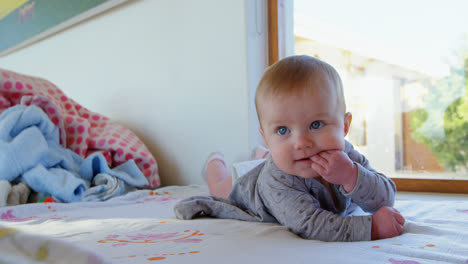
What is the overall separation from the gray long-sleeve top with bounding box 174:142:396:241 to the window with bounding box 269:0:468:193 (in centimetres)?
75

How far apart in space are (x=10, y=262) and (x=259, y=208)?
2.13 ft

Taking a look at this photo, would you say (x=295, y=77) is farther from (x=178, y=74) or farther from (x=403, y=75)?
(x=178, y=74)

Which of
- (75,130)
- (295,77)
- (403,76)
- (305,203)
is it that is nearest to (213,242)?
(305,203)

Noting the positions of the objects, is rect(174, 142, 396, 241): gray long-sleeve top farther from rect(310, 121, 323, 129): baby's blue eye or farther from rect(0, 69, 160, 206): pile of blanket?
rect(0, 69, 160, 206): pile of blanket

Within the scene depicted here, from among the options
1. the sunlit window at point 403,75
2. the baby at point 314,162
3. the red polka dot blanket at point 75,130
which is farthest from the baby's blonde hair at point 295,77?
the red polka dot blanket at point 75,130

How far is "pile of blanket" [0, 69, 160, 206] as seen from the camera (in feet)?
4.45

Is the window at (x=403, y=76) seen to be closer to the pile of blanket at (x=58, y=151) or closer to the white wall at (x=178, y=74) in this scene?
the white wall at (x=178, y=74)

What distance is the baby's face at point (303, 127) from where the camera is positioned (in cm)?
67

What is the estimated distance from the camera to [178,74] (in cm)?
196

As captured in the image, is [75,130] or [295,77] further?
[75,130]

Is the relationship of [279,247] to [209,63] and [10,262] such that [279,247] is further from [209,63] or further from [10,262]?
[209,63]

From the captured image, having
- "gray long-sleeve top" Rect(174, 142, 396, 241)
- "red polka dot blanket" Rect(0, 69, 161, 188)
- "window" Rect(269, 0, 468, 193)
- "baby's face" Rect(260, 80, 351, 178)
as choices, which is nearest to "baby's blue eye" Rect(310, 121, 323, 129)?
"baby's face" Rect(260, 80, 351, 178)

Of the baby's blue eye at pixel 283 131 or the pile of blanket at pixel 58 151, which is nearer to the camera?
the baby's blue eye at pixel 283 131

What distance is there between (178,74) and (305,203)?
1.39 metres
